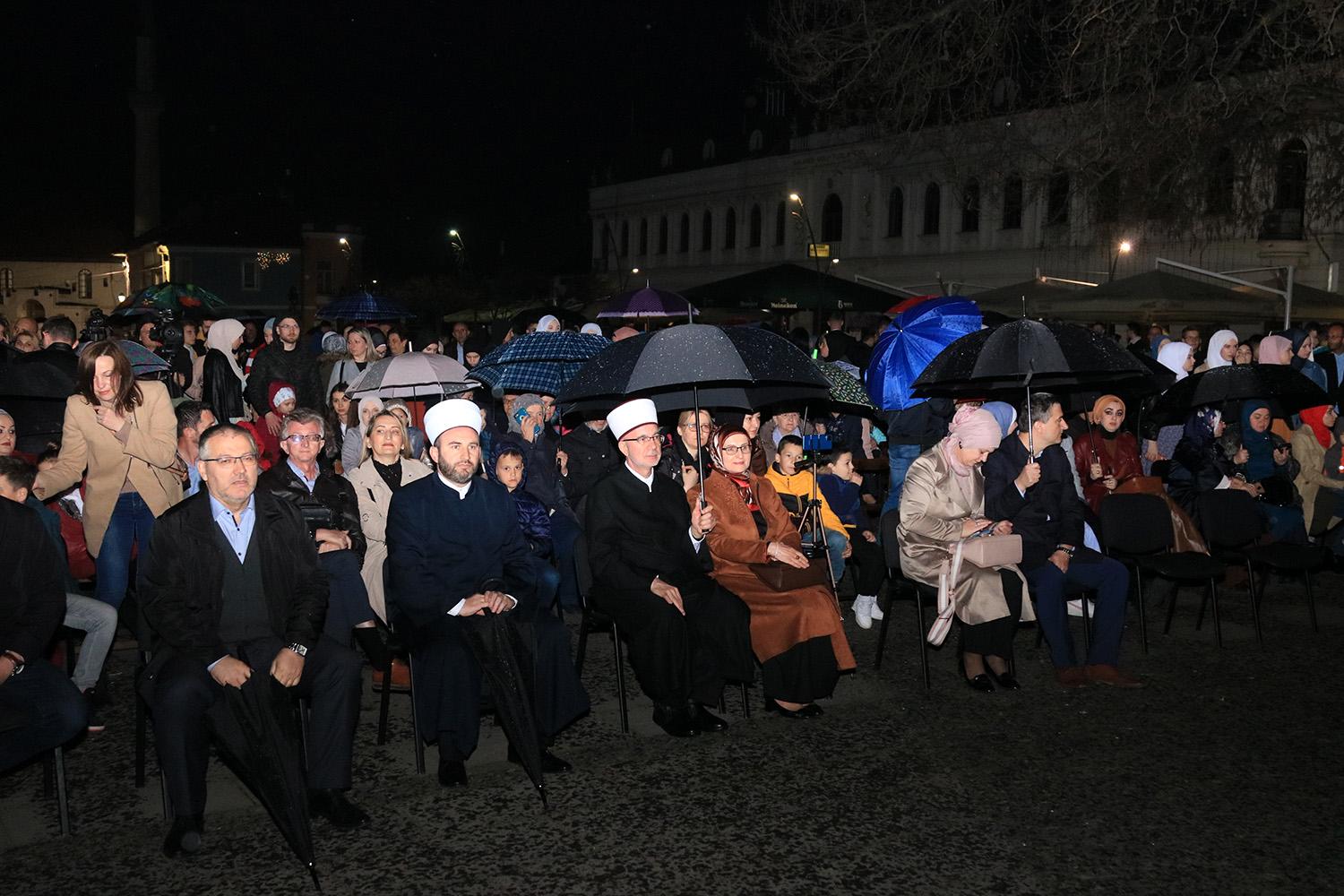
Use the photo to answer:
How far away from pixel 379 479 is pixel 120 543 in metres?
1.42

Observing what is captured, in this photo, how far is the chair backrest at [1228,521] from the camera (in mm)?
8031

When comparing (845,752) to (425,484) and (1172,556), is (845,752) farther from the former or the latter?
(1172,556)

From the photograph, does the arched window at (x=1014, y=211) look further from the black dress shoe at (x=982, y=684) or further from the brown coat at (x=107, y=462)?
the brown coat at (x=107, y=462)

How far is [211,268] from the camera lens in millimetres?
68125

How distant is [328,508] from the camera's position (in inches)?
255

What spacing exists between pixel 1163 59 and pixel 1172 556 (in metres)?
5.54

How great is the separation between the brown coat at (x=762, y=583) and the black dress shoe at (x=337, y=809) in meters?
2.28

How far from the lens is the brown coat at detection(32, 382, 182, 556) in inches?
259

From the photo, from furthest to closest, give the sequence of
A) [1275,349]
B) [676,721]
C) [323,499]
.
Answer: [1275,349] → [323,499] → [676,721]

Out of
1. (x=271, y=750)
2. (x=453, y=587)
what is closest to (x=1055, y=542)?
(x=453, y=587)

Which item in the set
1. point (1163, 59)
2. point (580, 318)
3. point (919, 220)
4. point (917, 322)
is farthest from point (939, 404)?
point (919, 220)

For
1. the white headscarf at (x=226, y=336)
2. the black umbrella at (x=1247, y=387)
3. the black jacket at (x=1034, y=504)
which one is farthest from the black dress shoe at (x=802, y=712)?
the white headscarf at (x=226, y=336)

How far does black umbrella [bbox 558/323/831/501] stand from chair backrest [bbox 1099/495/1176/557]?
7.11 feet

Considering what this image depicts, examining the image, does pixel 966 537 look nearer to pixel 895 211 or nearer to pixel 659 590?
pixel 659 590
